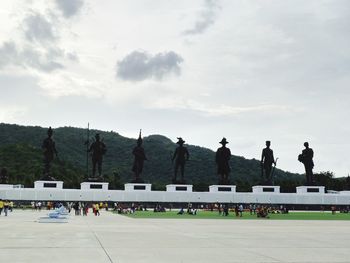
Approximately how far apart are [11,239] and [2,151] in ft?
380

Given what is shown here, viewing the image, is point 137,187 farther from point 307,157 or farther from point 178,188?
point 307,157

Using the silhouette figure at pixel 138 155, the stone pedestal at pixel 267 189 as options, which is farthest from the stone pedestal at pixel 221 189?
the silhouette figure at pixel 138 155

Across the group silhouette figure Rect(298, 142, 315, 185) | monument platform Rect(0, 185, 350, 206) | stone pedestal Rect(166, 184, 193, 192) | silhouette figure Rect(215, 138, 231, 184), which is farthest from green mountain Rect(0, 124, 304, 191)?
silhouette figure Rect(298, 142, 315, 185)

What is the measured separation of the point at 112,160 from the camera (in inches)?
6122

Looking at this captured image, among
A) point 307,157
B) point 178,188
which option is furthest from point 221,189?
point 307,157

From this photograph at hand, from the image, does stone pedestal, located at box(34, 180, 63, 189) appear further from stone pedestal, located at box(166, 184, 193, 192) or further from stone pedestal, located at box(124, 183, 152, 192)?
stone pedestal, located at box(166, 184, 193, 192)

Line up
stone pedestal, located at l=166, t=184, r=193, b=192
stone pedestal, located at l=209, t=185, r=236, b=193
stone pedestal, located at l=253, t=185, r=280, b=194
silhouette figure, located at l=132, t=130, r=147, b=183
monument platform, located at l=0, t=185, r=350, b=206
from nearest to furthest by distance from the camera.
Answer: monument platform, located at l=0, t=185, r=350, b=206 → silhouette figure, located at l=132, t=130, r=147, b=183 → stone pedestal, located at l=166, t=184, r=193, b=192 → stone pedestal, located at l=209, t=185, r=236, b=193 → stone pedestal, located at l=253, t=185, r=280, b=194

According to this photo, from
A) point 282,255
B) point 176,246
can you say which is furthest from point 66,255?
point 282,255

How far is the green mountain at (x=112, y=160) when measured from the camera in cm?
11900

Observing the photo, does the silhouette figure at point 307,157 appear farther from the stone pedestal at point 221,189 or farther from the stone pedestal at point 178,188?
the stone pedestal at point 178,188

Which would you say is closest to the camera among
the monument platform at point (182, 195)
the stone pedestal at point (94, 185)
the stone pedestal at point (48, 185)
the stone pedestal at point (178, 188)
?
the monument platform at point (182, 195)

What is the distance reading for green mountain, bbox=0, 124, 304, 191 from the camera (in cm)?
11900

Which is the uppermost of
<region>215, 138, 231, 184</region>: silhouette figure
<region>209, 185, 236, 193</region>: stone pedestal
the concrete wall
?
<region>215, 138, 231, 184</region>: silhouette figure

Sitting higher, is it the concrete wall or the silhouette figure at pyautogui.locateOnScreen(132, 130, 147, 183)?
the silhouette figure at pyautogui.locateOnScreen(132, 130, 147, 183)
